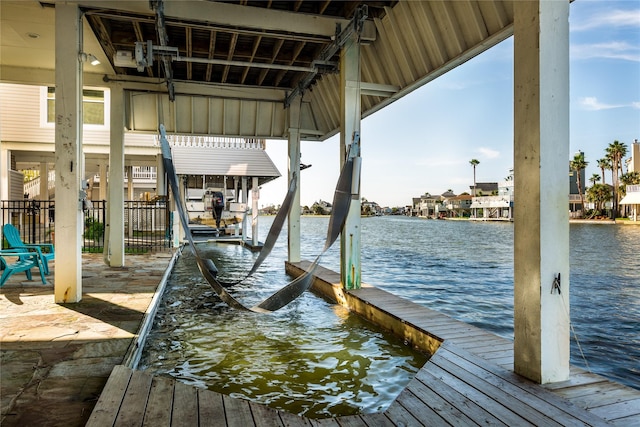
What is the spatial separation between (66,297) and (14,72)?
4.68m

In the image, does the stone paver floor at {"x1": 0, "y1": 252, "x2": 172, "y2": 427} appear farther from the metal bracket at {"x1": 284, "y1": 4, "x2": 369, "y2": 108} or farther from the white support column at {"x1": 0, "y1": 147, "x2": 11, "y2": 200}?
the white support column at {"x1": 0, "y1": 147, "x2": 11, "y2": 200}

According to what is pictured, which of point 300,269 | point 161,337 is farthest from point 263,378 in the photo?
point 300,269

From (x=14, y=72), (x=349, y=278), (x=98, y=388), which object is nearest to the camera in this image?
(x=98, y=388)

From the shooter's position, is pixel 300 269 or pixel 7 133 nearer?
pixel 300 269

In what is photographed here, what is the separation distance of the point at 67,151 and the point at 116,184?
3.61 m

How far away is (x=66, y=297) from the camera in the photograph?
507 cm

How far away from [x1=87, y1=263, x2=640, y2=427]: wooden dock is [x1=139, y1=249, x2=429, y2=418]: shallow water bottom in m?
0.51

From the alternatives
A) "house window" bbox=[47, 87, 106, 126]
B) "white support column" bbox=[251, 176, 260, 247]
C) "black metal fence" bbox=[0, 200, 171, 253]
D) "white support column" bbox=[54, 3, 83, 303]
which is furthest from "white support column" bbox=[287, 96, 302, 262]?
"house window" bbox=[47, 87, 106, 126]

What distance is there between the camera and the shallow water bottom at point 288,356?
3.34 m

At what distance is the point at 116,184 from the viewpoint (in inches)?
331

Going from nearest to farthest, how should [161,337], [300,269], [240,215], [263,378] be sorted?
[263,378] → [161,337] → [300,269] → [240,215]

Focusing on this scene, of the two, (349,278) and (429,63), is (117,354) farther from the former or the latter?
(429,63)

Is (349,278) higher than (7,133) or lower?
lower

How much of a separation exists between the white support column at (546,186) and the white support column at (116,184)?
A: 7607 mm
